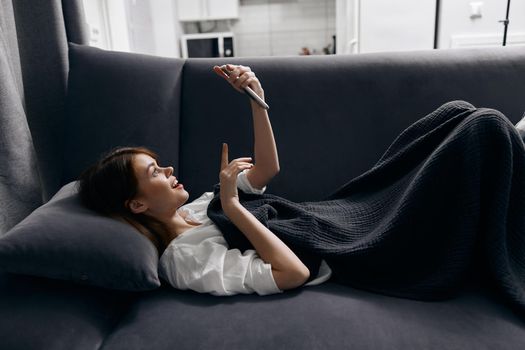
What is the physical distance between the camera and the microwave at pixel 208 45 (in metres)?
4.08

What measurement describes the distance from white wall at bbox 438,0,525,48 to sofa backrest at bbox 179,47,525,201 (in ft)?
6.62

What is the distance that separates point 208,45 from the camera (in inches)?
164

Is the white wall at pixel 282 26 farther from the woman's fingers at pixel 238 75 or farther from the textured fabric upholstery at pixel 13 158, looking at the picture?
the woman's fingers at pixel 238 75

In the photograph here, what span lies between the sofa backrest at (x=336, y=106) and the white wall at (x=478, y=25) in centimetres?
202

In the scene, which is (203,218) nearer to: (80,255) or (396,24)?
(80,255)

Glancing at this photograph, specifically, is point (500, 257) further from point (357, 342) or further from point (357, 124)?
point (357, 124)

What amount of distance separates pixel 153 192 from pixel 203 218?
0.63 ft

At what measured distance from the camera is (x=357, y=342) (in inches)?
30.3

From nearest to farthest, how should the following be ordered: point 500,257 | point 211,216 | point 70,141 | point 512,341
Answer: point 512,341, point 500,257, point 211,216, point 70,141

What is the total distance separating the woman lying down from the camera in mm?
903

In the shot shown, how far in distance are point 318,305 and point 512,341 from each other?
0.35 metres

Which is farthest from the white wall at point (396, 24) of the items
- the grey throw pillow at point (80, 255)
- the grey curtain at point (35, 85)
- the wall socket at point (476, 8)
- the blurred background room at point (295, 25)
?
the grey throw pillow at point (80, 255)

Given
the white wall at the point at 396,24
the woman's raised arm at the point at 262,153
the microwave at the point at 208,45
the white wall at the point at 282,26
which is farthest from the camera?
the white wall at the point at 282,26

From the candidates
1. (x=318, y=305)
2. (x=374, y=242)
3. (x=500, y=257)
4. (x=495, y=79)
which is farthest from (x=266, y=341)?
(x=495, y=79)
